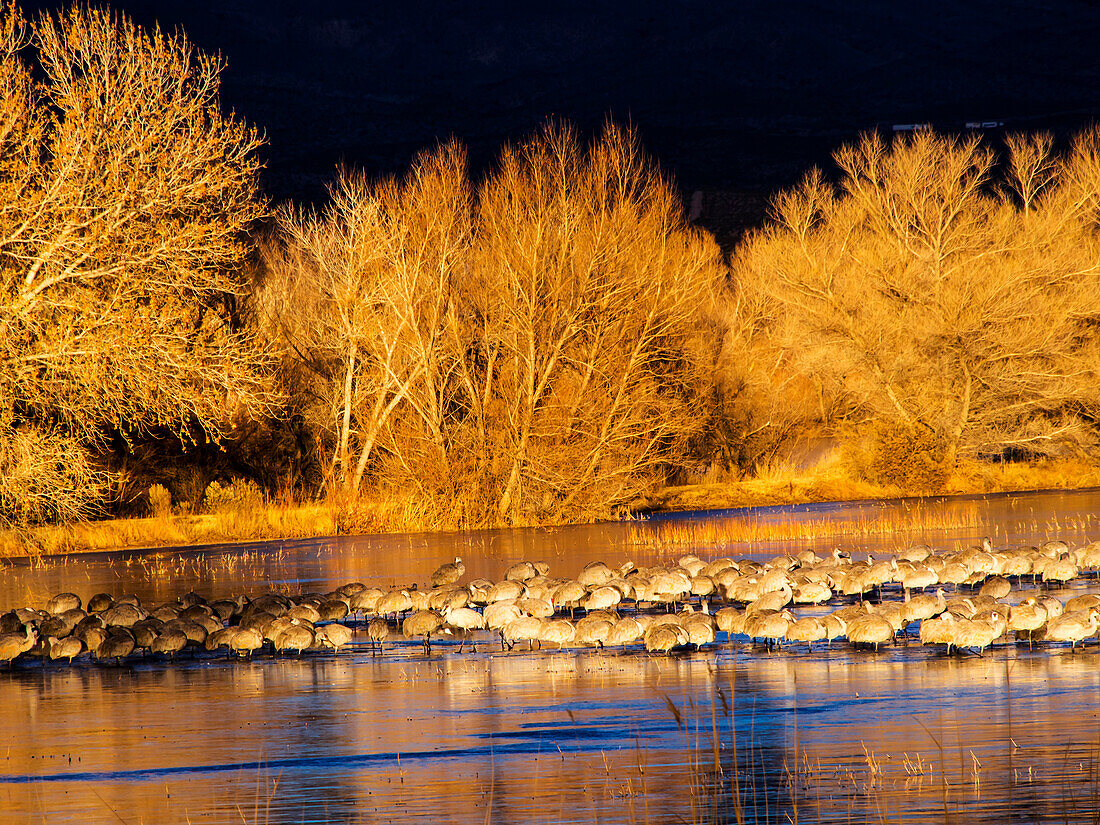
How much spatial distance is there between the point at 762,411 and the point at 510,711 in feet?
131

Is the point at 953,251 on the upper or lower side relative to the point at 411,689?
upper

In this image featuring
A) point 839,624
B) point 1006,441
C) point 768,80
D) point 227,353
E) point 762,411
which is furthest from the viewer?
point 768,80

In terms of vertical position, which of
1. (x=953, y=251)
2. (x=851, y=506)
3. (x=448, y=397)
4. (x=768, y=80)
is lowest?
(x=851, y=506)

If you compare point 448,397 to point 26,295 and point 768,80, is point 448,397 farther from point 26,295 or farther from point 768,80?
point 768,80

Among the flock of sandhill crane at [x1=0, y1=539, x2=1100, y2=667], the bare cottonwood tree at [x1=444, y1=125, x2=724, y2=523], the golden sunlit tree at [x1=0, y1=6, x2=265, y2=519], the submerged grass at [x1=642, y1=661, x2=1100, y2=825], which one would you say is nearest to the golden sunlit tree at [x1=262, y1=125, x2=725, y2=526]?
the bare cottonwood tree at [x1=444, y1=125, x2=724, y2=523]

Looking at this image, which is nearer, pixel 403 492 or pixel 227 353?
→ pixel 227 353

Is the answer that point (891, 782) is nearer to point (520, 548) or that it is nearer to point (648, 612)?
point (648, 612)

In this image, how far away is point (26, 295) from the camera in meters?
18.5

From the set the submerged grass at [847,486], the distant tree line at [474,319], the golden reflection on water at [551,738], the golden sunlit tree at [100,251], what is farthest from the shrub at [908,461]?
the golden reflection on water at [551,738]

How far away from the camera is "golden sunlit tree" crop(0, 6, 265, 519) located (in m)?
18.7

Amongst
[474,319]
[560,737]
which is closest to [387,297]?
[474,319]

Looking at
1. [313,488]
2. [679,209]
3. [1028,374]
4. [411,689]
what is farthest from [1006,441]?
[411,689]

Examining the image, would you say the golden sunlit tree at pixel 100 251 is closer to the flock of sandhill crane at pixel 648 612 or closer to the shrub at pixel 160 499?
the flock of sandhill crane at pixel 648 612

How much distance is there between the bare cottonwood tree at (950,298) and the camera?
47.3 m
